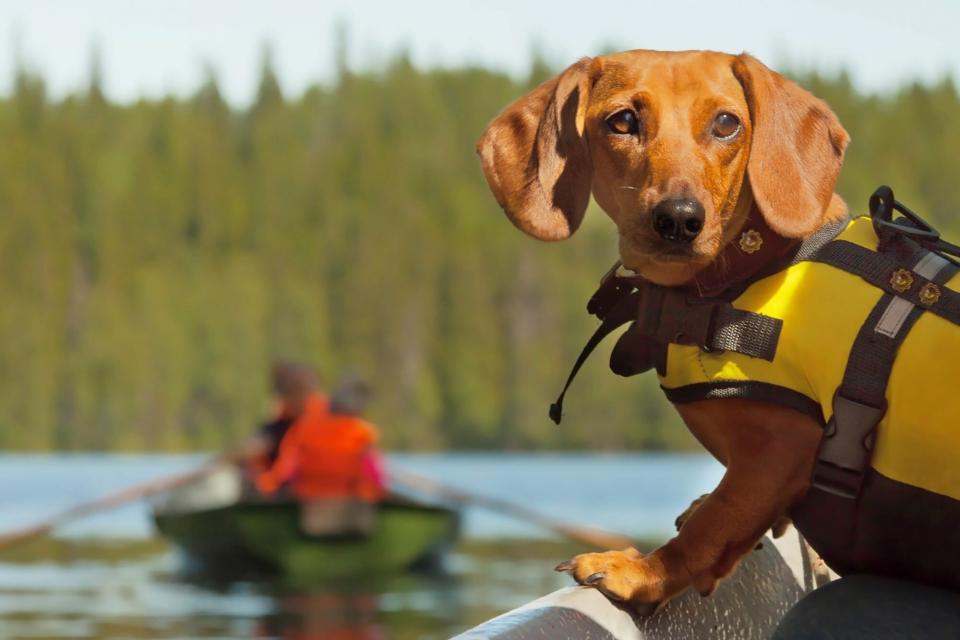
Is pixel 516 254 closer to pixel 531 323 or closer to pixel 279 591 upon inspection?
pixel 531 323

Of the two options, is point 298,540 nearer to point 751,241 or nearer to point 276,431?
point 276,431

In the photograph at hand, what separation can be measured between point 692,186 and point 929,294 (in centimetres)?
52

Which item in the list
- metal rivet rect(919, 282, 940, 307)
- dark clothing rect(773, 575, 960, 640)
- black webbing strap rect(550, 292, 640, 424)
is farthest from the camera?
black webbing strap rect(550, 292, 640, 424)

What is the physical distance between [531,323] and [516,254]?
22.1 feet

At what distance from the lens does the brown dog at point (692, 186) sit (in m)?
3.17

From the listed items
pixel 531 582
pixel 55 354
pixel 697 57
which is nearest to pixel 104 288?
pixel 55 354

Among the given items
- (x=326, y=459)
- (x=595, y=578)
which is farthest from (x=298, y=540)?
(x=595, y=578)

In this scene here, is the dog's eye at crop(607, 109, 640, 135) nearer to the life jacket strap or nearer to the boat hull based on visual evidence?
the life jacket strap

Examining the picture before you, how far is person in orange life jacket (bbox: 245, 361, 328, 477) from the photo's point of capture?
1905 cm

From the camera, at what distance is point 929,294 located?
10.3ft

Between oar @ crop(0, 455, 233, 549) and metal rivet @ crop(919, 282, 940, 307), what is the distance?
14.1 metres

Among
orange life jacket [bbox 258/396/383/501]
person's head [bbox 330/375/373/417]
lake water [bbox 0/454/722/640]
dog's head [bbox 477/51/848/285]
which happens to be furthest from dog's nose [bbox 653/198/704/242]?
orange life jacket [bbox 258/396/383/501]

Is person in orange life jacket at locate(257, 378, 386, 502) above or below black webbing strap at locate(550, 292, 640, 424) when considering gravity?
below

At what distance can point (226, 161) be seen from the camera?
103 meters
